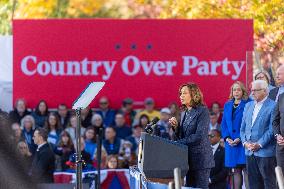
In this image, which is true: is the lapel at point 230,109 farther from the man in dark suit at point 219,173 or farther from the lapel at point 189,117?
the lapel at point 189,117

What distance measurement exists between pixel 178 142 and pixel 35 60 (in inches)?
413

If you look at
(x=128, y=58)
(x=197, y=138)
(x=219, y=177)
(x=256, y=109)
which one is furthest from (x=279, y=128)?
(x=128, y=58)

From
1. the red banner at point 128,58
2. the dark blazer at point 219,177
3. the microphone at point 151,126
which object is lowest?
the dark blazer at point 219,177

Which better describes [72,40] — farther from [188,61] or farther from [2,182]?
[2,182]

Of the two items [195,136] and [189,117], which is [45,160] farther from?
[195,136]

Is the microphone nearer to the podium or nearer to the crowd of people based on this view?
the podium

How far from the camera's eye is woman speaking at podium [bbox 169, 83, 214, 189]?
1535 centimetres

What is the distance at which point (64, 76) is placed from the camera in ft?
82.6

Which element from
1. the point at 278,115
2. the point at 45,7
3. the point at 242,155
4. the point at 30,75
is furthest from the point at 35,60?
the point at 45,7

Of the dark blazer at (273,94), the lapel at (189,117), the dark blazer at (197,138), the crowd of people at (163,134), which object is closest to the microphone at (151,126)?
the dark blazer at (197,138)

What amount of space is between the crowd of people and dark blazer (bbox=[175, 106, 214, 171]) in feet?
1.13

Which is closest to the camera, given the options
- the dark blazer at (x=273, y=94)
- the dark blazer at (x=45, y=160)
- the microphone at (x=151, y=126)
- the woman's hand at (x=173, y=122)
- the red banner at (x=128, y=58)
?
the microphone at (x=151, y=126)

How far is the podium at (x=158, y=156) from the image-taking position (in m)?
14.5

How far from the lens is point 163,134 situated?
20328 mm
